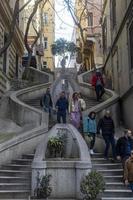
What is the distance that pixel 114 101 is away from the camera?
20.9 metres

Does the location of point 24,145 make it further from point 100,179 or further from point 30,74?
point 30,74

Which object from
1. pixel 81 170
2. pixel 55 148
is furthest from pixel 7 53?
pixel 81 170

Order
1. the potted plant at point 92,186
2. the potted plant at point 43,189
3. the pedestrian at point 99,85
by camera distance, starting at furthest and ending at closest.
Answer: the pedestrian at point 99,85 < the potted plant at point 43,189 < the potted plant at point 92,186

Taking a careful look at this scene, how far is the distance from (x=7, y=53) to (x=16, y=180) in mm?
17796

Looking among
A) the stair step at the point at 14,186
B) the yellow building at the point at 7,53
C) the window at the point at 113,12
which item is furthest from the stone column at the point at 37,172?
the window at the point at 113,12

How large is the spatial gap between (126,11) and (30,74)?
15.3 meters

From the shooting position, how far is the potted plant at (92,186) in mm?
10555

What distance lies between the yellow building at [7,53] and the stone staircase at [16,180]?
1176cm

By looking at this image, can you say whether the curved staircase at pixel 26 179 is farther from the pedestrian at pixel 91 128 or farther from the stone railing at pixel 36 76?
the stone railing at pixel 36 76

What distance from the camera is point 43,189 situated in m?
11.1

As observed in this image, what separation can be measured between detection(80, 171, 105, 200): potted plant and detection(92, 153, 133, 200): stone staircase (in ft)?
2.32

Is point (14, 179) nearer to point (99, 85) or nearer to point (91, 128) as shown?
point (91, 128)

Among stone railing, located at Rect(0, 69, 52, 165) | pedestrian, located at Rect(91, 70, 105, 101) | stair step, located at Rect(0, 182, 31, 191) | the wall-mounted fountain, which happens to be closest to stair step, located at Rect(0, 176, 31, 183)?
stair step, located at Rect(0, 182, 31, 191)

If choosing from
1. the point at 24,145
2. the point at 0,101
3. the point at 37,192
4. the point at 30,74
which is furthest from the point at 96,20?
the point at 37,192
